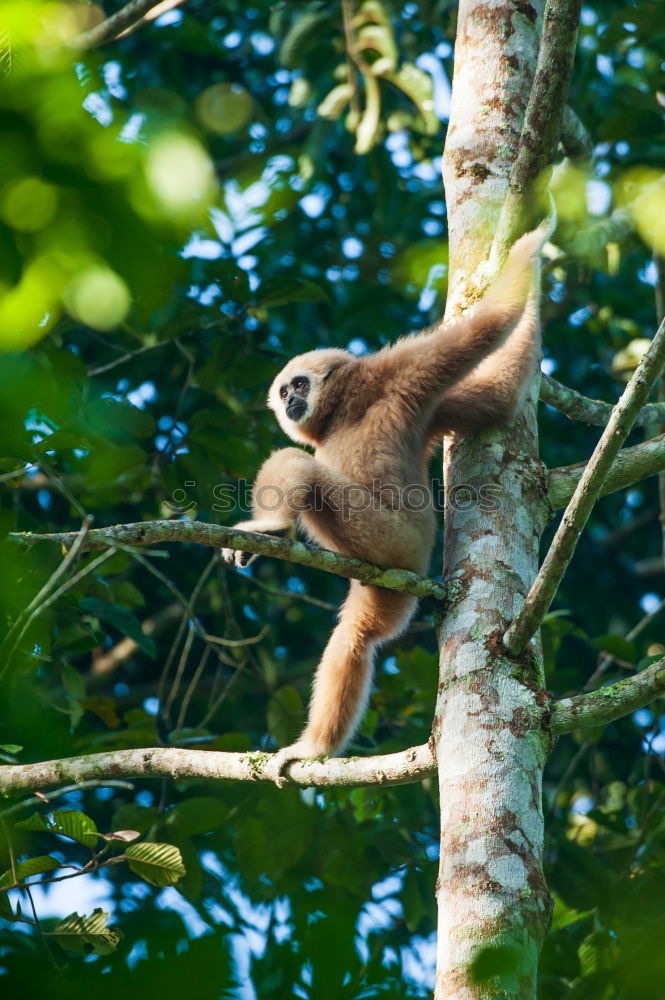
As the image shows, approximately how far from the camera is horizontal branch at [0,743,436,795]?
142 inches

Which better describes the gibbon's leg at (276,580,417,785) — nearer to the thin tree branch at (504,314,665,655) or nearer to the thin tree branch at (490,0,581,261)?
the thin tree branch at (504,314,665,655)

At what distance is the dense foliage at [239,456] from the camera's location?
134 centimetres

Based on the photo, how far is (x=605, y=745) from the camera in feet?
29.1

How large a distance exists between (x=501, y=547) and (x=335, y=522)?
3.65ft

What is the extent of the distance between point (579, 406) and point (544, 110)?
1.51m

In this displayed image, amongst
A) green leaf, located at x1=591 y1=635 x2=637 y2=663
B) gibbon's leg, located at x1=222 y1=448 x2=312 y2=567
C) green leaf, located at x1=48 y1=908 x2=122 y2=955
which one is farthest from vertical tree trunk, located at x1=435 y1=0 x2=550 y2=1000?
green leaf, located at x1=591 y1=635 x2=637 y2=663

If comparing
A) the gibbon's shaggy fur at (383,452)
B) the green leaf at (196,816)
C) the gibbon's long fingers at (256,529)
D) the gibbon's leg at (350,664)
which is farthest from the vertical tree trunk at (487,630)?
the green leaf at (196,816)

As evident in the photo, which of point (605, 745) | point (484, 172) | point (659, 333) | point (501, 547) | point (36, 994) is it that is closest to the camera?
point (36, 994)

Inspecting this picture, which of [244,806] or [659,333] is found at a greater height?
[659,333]

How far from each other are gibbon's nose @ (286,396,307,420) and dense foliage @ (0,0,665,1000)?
47 cm

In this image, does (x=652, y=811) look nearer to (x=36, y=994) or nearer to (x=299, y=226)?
(x=36, y=994)

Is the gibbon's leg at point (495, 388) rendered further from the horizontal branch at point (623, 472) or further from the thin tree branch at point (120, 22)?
the thin tree branch at point (120, 22)

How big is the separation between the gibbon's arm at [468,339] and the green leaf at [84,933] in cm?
271

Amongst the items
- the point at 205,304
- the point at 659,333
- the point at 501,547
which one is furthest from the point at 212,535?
the point at 205,304
